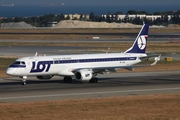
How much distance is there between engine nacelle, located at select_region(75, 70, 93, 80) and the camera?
56250mm

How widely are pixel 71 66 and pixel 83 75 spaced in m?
2.06

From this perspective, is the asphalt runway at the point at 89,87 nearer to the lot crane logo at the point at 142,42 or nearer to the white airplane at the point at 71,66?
the white airplane at the point at 71,66

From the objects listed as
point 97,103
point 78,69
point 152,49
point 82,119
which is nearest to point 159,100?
point 97,103

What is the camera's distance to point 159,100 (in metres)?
44.6

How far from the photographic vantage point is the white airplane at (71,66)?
55344 millimetres

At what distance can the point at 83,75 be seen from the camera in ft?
185

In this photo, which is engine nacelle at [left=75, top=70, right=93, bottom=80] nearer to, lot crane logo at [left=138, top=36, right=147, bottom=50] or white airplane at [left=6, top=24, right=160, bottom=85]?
white airplane at [left=6, top=24, right=160, bottom=85]

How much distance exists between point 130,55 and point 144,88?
889 cm

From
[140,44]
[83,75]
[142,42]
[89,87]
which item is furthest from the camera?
[142,42]

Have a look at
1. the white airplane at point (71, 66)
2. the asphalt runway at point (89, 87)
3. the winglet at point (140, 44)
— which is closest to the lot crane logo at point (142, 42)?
the winglet at point (140, 44)

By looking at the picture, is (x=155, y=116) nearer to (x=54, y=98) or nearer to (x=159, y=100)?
(x=159, y=100)

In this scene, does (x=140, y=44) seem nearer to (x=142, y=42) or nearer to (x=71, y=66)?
(x=142, y=42)

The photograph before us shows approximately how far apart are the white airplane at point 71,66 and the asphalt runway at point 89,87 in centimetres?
101

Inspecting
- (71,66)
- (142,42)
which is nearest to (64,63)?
(71,66)
